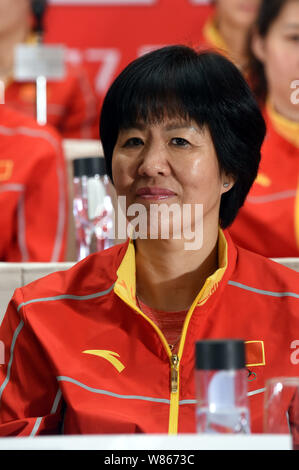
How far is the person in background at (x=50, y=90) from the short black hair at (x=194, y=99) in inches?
74.8

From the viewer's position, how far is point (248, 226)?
2.19 m

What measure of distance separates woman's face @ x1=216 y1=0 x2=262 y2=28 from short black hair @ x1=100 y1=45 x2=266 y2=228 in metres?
1.86

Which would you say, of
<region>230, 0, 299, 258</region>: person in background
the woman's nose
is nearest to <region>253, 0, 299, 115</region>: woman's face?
<region>230, 0, 299, 258</region>: person in background

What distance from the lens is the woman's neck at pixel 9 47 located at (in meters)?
3.26

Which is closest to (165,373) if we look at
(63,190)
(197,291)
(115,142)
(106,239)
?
(197,291)

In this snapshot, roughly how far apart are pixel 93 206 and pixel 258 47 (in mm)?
918

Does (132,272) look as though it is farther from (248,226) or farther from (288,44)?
(288,44)

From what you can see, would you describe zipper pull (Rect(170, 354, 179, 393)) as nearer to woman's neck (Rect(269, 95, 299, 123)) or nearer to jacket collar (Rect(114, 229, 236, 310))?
jacket collar (Rect(114, 229, 236, 310))

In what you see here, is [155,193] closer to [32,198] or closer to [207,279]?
[207,279]

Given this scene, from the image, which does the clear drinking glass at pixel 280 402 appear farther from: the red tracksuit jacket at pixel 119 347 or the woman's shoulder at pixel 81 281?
the woman's shoulder at pixel 81 281

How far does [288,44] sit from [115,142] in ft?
3.97

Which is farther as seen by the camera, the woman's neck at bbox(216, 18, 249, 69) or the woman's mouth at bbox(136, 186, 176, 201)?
the woman's neck at bbox(216, 18, 249, 69)

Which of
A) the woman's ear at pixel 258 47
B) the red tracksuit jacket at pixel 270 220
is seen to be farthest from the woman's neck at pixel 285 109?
A: the red tracksuit jacket at pixel 270 220

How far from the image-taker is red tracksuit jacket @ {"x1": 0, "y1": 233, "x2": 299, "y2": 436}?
48.9 inches
